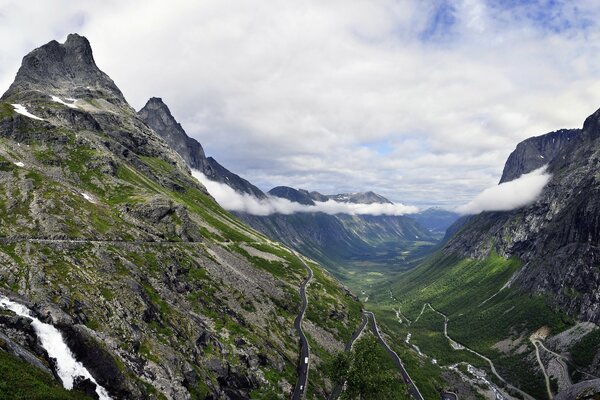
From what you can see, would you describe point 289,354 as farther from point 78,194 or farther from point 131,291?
point 78,194

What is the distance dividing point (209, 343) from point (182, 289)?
89.9ft

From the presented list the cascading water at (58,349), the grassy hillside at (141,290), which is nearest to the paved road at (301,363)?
the grassy hillside at (141,290)

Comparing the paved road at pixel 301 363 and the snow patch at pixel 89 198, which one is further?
the snow patch at pixel 89 198

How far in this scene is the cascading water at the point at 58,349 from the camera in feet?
219

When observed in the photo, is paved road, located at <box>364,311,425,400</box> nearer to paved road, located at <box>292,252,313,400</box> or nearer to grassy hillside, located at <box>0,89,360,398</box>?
grassy hillside, located at <box>0,89,360,398</box>

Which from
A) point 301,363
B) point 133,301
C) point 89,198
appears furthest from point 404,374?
point 89,198

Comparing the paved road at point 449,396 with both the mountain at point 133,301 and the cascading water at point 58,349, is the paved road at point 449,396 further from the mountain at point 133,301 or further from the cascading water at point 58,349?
the cascading water at point 58,349

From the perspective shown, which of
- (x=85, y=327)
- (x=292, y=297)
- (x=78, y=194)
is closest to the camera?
(x=85, y=327)

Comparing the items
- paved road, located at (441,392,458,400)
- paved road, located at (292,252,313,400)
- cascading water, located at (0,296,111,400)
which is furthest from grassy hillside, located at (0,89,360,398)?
paved road, located at (441,392,458,400)

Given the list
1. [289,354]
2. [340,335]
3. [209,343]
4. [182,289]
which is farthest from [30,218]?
[340,335]

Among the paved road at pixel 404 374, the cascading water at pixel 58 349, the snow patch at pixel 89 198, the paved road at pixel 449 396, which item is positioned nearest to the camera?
the cascading water at pixel 58 349

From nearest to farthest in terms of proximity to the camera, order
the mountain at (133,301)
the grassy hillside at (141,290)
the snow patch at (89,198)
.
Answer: the mountain at (133,301), the grassy hillside at (141,290), the snow patch at (89,198)

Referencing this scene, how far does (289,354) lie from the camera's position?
132875 millimetres

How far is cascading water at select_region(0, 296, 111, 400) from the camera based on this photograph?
2625 inches
